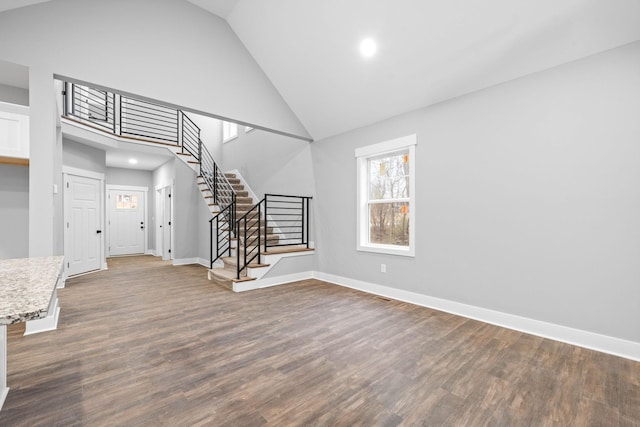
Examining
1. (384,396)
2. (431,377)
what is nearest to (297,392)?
(384,396)

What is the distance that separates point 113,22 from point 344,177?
137 inches

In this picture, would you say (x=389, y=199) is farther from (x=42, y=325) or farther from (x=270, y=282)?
(x=42, y=325)

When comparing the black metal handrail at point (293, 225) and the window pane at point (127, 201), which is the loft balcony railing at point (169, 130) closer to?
the black metal handrail at point (293, 225)

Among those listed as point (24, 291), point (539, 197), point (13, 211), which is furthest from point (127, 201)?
point (539, 197)

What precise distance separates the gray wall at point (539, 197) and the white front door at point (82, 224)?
5995 millimetres

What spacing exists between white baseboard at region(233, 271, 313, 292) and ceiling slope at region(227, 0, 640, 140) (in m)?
2.58

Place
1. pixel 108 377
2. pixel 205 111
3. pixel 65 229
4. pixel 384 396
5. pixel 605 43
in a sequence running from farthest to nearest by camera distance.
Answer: pixel 65 229
pixel 205 111
pixel 605 43
pixel 108 377
pixel 384 396

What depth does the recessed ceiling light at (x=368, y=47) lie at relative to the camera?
3.33 m

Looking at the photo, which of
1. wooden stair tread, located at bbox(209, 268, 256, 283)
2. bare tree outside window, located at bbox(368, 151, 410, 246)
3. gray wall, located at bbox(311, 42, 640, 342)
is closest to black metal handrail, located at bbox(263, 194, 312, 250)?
wooden stair tread, located at bbox(209, 268, 256, 283)

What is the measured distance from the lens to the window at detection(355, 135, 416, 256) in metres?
3.89

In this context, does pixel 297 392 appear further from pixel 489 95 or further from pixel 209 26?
pixel 209 26

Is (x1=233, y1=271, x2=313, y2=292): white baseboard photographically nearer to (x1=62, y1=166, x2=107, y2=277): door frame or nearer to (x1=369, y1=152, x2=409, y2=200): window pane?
(x1=369, y1=152, x2=409, y2=200): window pane

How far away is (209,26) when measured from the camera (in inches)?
153

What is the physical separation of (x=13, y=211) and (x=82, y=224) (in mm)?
2221
